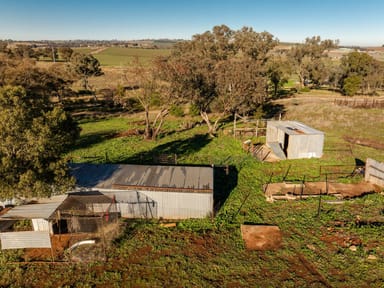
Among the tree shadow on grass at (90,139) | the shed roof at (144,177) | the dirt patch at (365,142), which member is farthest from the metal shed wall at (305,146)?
the tree shadow on grass at (90,139)

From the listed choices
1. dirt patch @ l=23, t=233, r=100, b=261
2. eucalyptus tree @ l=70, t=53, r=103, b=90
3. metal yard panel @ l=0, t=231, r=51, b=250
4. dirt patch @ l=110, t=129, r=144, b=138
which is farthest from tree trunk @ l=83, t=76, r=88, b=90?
metal yard panel @ l=0, t=231, r=51, b=250

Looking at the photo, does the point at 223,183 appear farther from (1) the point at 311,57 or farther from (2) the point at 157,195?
(1) the point at 311,57

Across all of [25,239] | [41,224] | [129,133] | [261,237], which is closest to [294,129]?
[261,237]

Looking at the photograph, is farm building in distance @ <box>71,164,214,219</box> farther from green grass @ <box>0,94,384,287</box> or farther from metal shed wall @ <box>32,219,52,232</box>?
metal shed wall @ <box>32,219,52,232</box>

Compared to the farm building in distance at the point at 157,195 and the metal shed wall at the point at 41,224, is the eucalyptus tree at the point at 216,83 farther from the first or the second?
the metal shed wall at the point at 41,224

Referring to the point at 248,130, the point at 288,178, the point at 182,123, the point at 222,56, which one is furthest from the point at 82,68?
the point at 288,178
